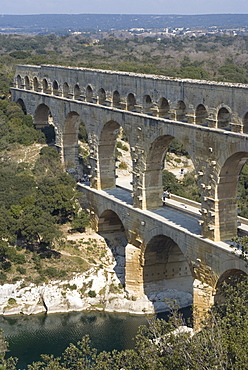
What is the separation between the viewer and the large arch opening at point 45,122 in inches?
1996

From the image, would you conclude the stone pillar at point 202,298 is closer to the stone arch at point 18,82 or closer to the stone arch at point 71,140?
the stone arch at point 71,140

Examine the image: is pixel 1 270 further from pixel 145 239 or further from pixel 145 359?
pixel 145 359

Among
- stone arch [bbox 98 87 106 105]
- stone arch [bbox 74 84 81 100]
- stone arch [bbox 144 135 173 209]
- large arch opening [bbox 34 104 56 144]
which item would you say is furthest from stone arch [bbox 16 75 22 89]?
stone arch [bbox 144 135 173 209]

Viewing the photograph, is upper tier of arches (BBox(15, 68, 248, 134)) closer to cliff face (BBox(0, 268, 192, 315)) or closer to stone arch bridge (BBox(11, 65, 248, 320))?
stone arch bridge (BBox(11, 65, 248, 320))

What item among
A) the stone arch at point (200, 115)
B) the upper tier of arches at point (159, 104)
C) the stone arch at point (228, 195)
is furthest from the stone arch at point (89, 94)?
the stone arch at point (228, 195)

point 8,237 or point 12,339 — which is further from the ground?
point 8,237

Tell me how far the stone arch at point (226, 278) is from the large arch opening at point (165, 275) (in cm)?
529

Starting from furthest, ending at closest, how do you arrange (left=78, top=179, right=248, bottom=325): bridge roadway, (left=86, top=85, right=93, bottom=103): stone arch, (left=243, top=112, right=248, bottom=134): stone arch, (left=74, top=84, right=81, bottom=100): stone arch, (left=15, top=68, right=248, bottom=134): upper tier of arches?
(left=74, top=84, right=81, bottom=100): stone arch → (left=86, top=85, right=93, bottom=103): stone arch → (left=78, top=179, right=248, bottom=325): bridge roadway → (left=15, top=68, right=248, bottom=134): upper tier of arches → (left=243, top=112, right=248, bottom=134): stone arch

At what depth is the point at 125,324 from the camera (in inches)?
1302

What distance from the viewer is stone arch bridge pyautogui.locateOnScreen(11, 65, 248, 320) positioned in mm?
28000

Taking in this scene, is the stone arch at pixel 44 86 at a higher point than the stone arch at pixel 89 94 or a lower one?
lower

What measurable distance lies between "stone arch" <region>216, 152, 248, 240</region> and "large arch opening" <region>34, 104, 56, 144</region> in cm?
2395

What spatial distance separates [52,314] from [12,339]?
2766mm

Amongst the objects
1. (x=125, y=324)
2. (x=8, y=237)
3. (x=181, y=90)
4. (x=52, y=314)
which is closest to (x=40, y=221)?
(x=8, y=237)
